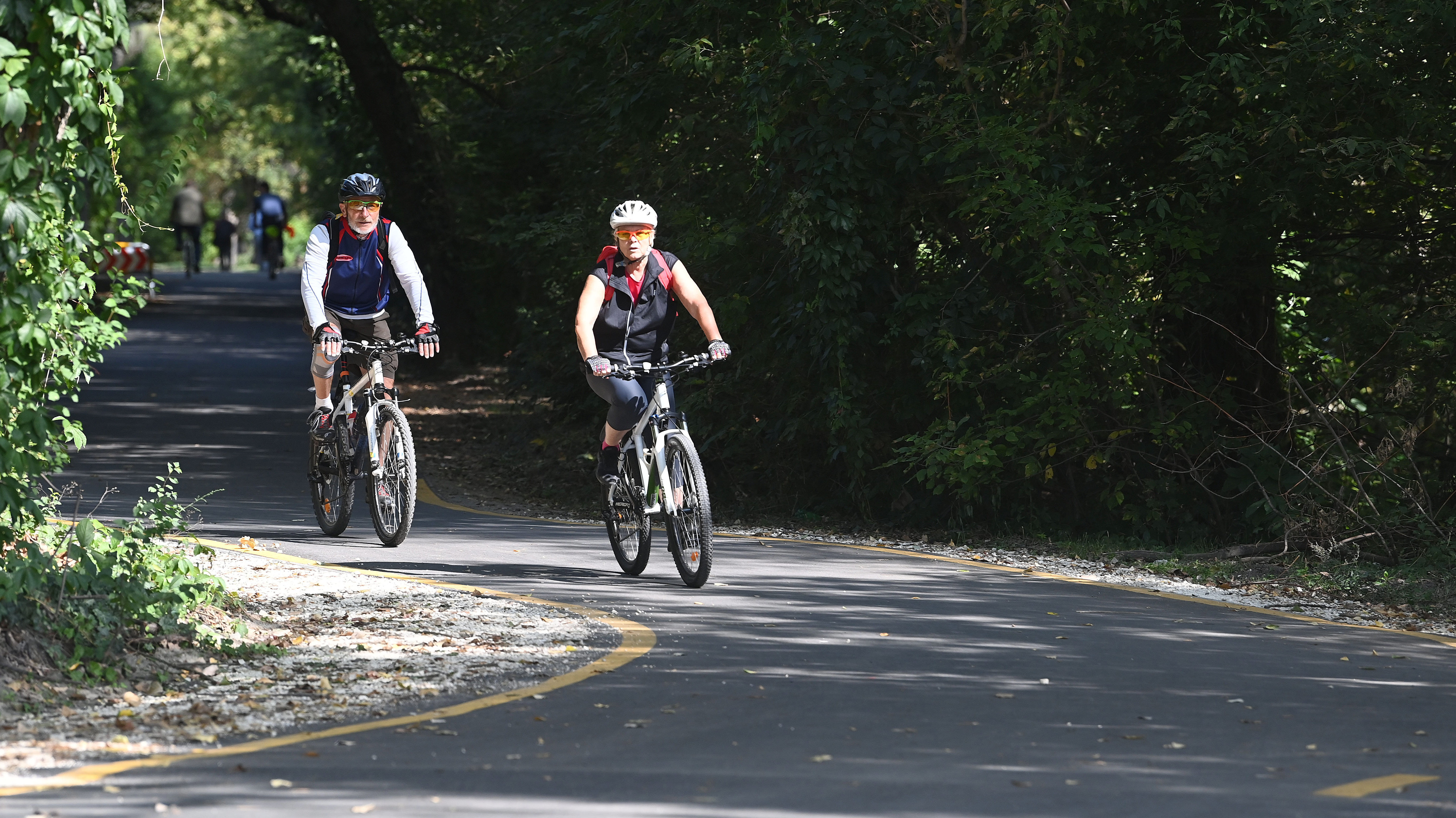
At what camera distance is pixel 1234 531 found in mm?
12977

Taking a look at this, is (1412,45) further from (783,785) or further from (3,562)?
(3,562)

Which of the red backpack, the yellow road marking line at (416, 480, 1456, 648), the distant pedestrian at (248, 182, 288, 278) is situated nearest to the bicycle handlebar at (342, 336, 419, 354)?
the red backpack

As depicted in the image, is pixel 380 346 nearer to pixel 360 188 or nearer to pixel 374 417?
pixel 374 417

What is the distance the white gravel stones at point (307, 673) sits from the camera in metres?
6.23

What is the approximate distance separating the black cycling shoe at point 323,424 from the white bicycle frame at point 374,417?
1.18 ft

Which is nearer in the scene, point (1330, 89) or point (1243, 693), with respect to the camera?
point (1243, 693)

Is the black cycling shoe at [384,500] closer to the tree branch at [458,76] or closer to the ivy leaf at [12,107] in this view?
the ivy leaf at [12,107]

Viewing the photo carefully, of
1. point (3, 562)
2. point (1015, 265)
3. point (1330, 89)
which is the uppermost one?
point (1330, 89)

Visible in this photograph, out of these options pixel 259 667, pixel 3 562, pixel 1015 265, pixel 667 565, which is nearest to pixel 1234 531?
pixel 1015 265

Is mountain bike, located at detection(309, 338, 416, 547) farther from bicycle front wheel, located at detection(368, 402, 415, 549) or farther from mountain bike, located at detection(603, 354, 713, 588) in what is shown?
mountain bike, located at detection(603, 354, 713, 588)

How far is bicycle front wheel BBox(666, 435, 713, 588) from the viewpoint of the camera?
9531 mm

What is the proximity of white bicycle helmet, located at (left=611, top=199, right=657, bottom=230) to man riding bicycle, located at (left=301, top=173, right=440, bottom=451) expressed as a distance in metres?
1.52

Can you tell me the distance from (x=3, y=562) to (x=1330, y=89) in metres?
8.69

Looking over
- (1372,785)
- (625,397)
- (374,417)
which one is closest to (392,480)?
(374,417)
